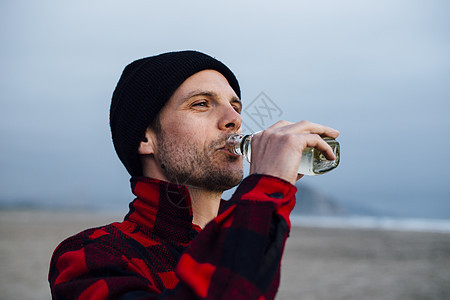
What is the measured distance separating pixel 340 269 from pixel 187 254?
10.8 m

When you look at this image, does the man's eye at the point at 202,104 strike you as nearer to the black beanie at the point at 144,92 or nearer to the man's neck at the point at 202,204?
the black beanie at the point at 144,92

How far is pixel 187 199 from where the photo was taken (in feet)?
6.78

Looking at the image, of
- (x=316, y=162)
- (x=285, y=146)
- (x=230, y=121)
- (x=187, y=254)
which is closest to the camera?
(x=187, y=254)

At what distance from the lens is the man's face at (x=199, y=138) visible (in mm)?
2137

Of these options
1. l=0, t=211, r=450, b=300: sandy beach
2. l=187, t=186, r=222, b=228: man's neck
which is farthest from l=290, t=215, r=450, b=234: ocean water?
l=187, t=186, r=222, b=228: man's neck

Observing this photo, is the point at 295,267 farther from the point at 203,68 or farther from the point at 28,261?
the point at 203,68

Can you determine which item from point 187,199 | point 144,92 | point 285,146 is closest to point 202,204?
point 187,199

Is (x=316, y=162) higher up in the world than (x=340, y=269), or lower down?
higher up

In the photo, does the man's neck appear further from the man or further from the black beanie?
the black beanie

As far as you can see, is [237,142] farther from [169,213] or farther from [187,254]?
[187,254]

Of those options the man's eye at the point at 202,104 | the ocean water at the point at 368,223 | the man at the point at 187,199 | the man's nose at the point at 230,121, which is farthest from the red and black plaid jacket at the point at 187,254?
the ocean water at the point at 368,223

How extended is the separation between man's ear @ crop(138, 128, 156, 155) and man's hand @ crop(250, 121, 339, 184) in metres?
0.90

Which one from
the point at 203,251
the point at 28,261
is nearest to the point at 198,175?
the point at 203,251

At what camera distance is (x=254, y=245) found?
1311 millimetres
